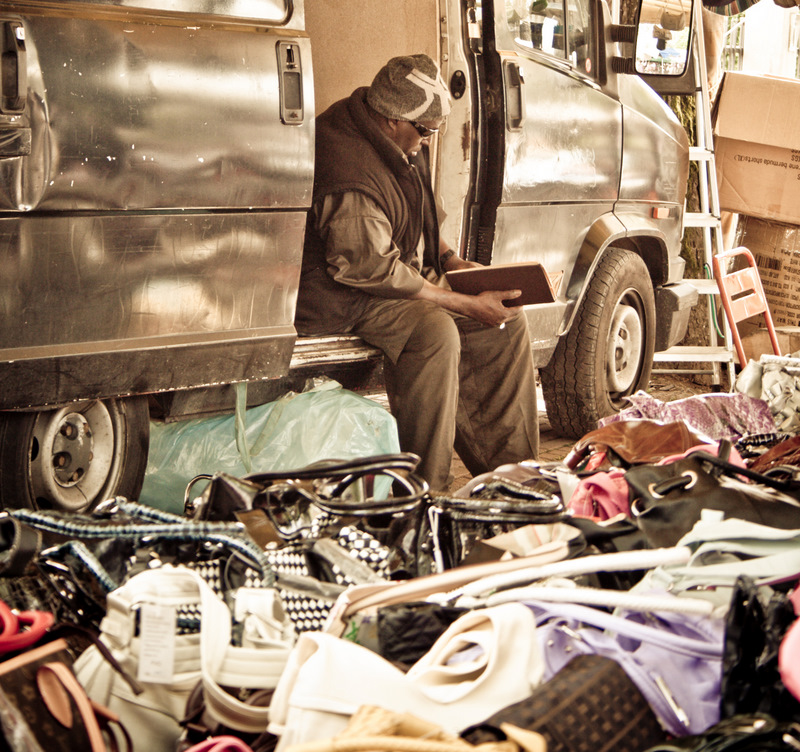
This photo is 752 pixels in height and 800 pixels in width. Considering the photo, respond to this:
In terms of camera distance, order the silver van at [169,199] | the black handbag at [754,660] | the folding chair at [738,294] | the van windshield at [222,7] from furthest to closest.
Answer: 1. the folding chair at [738,294]
2. the van windshield at [222,7]
3. the silver van at [169,199]
4. the black handbag at [754,660]

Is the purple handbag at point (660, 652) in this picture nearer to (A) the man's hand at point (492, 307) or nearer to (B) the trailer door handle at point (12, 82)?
(B) the trailer door handle at point (12, 82)

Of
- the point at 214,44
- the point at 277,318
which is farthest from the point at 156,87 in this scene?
the point at 277,318

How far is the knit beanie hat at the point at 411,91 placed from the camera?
378 centimetres

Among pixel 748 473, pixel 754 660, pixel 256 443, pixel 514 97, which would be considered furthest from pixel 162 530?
pixel 514 97

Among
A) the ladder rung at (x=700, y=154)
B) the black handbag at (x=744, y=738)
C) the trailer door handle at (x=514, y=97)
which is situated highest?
the trailer door handle at (x=514, y=97)

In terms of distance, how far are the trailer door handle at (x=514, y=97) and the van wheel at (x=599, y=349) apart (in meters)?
1.14

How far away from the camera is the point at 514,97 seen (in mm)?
3922

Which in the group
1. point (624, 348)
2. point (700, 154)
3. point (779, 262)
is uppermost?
point (700, 154)

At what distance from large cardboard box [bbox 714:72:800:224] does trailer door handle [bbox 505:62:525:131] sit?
349 centimetres

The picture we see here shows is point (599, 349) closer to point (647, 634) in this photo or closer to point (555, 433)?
point (555, 433)

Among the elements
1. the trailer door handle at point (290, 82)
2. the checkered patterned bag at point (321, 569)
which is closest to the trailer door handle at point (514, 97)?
the trailer door handle at point (290, 82)

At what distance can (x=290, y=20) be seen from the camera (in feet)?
9.48

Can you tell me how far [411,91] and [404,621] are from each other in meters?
2.87

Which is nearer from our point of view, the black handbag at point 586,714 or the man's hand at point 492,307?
the black handbag at point 586,714
